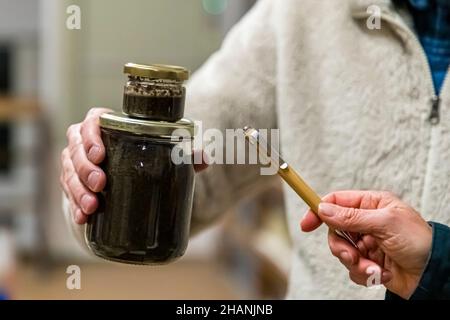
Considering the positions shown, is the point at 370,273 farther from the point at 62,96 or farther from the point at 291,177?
the point at 62,96

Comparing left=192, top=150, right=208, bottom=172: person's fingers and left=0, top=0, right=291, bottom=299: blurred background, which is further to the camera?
left=0, top=0, right=291, bottom=299: blurred background

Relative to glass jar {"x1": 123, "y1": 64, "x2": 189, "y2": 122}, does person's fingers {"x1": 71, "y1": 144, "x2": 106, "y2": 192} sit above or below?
below

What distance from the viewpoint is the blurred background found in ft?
→ 8.41

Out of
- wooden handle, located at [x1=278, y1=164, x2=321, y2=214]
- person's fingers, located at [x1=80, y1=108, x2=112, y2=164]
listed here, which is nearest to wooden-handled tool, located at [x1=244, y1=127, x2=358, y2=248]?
wooden handle, located at [x1=278, y1=164, x2=321, y2=214]

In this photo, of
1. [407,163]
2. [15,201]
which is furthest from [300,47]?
[15,201]

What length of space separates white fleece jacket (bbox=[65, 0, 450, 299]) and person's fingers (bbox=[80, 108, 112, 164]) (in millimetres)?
187

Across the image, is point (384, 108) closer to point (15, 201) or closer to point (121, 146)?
point (121, 146)

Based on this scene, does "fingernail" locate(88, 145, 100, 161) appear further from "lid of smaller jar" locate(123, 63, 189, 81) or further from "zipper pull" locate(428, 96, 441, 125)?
"zipper pull" locate(428, 96, 441, 125)

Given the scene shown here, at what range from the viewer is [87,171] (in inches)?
23.5

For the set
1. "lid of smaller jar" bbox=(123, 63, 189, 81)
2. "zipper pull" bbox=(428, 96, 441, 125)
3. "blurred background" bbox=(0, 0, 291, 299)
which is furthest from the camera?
"blurred background" bbox=(0, 0, 291, 299)

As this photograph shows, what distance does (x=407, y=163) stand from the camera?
720 millimetres

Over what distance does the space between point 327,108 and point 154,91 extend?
0.27 meters

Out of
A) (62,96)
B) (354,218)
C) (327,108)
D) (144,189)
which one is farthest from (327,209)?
(62,96)
